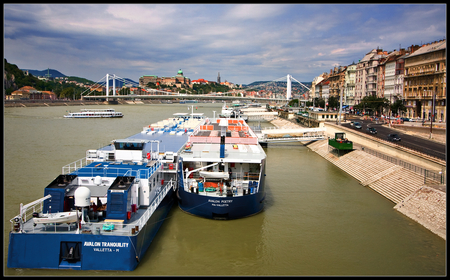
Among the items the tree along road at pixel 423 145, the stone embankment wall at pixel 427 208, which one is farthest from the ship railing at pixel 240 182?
the tree along road at pixel 423 145

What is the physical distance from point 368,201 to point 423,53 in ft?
115

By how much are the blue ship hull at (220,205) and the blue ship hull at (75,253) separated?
4.36 meters

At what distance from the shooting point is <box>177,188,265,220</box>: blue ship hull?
45.6 ft

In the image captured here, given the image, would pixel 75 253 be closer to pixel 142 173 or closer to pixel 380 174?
pixel 142 173

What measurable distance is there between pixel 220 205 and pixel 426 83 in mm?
41282

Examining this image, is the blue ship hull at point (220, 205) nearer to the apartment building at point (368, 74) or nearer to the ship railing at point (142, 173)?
the ship railing at point (142, 173)

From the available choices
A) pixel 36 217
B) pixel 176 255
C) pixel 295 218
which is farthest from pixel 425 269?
pixel 36 217

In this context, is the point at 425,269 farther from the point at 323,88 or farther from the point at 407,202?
the point at 323,88

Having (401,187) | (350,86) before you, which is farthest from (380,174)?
(350,86)

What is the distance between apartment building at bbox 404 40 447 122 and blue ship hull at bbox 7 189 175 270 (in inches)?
1513

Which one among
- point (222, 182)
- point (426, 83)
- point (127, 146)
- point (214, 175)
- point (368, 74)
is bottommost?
point (222, 182)

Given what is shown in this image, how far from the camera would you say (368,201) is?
18.4 metres

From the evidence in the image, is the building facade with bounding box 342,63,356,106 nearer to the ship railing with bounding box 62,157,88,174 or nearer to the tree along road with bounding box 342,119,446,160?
the tree along road with bounding box 342,119,446,160

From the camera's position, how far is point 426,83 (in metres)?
43.8
